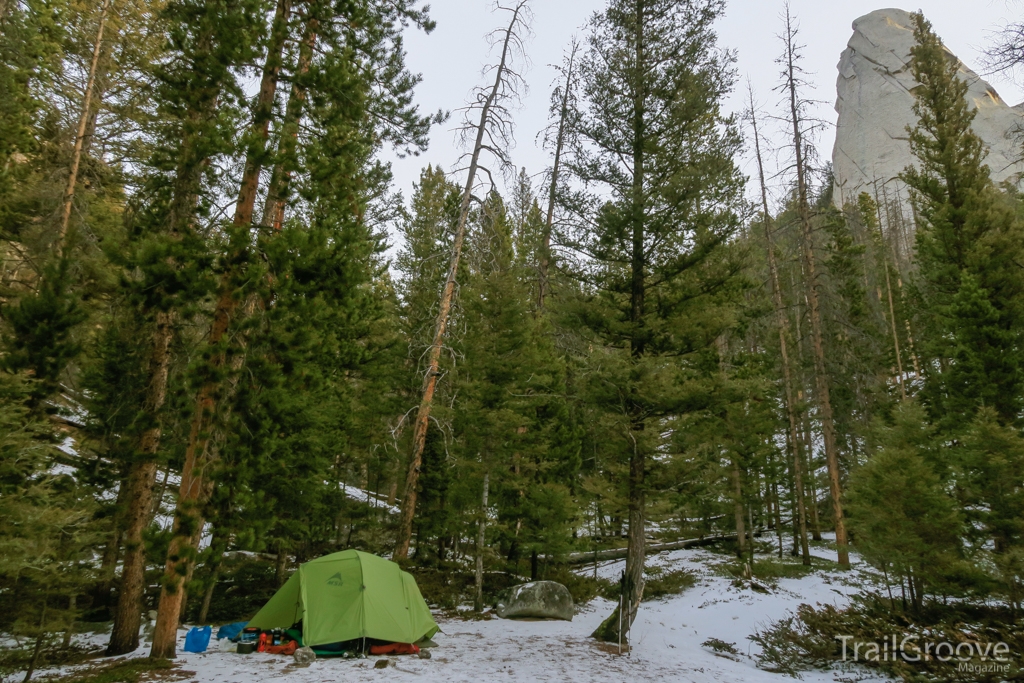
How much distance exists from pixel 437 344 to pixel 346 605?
6494mm

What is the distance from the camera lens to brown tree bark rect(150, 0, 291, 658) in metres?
7.00

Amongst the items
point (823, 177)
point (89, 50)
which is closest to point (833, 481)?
point (823, 177)

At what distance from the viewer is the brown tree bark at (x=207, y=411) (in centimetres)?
700

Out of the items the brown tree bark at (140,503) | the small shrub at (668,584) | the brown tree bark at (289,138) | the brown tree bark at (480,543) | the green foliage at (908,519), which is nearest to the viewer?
the brown tree bark at (289,138)

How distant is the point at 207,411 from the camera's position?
737cm

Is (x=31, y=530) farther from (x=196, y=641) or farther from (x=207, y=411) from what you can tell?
(x=196, y=641)

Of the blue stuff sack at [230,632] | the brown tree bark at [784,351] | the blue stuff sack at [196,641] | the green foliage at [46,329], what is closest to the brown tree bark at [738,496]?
the brown tree bark at [784,351]

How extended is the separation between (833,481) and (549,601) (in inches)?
468

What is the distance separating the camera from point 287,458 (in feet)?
44.2

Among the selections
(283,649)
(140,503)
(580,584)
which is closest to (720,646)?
(580,584)

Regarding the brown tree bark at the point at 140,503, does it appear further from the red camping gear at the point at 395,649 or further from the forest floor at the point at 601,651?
the red camping gear at the point at 395,649

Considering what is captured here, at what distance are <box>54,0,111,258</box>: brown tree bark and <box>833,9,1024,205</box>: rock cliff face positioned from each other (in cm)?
8401

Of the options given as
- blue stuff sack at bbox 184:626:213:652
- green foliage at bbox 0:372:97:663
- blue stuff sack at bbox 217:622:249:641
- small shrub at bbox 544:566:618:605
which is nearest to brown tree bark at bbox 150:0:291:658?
blue stuff sack at bbox 184:626:213:652

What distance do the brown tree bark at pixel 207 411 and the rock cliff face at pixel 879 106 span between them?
84228 mm
